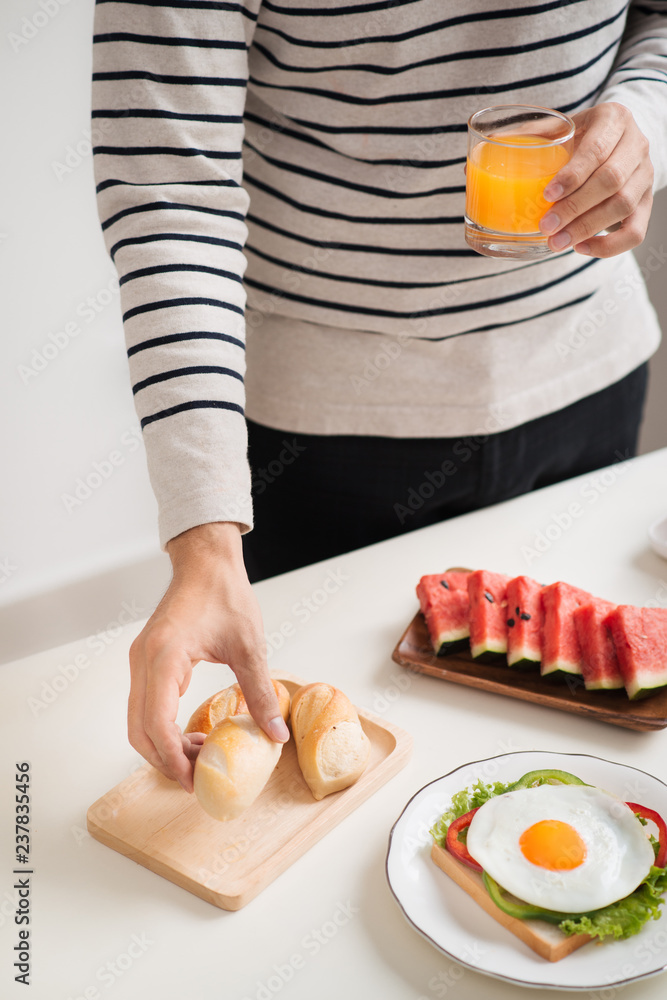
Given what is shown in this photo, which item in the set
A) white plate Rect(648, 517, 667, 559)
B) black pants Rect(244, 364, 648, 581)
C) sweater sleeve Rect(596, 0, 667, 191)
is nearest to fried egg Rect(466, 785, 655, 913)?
white plate Rect(648, 517, 667, 559)

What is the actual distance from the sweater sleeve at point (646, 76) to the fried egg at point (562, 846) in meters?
0.95

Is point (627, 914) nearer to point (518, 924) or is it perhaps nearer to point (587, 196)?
point (518, 924)

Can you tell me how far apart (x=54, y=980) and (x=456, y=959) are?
1.40ft

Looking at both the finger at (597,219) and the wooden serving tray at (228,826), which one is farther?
the finger at (597,219)

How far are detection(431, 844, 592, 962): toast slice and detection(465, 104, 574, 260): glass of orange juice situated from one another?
0.81m

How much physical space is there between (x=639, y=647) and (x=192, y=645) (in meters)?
0.65

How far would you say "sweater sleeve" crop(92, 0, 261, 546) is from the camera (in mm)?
1121

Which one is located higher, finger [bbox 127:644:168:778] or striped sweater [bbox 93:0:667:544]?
striped sweater [bbox 93:0:667:544]

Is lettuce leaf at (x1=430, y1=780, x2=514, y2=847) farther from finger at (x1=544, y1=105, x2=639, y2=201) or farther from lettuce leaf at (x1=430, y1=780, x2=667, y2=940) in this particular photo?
finger at (x1=544, y1=105, x2=639, y2=201)

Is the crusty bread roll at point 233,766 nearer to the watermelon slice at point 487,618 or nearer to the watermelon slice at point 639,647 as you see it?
the watermelon slice at point 487,618

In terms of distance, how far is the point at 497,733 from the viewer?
122cm

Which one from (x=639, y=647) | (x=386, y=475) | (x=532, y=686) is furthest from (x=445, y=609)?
(x=386, y=475)

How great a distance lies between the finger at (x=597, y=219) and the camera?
46.0 inches

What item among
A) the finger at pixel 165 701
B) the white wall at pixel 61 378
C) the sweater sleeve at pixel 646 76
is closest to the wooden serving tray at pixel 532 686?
the finger at pixel 165 701
